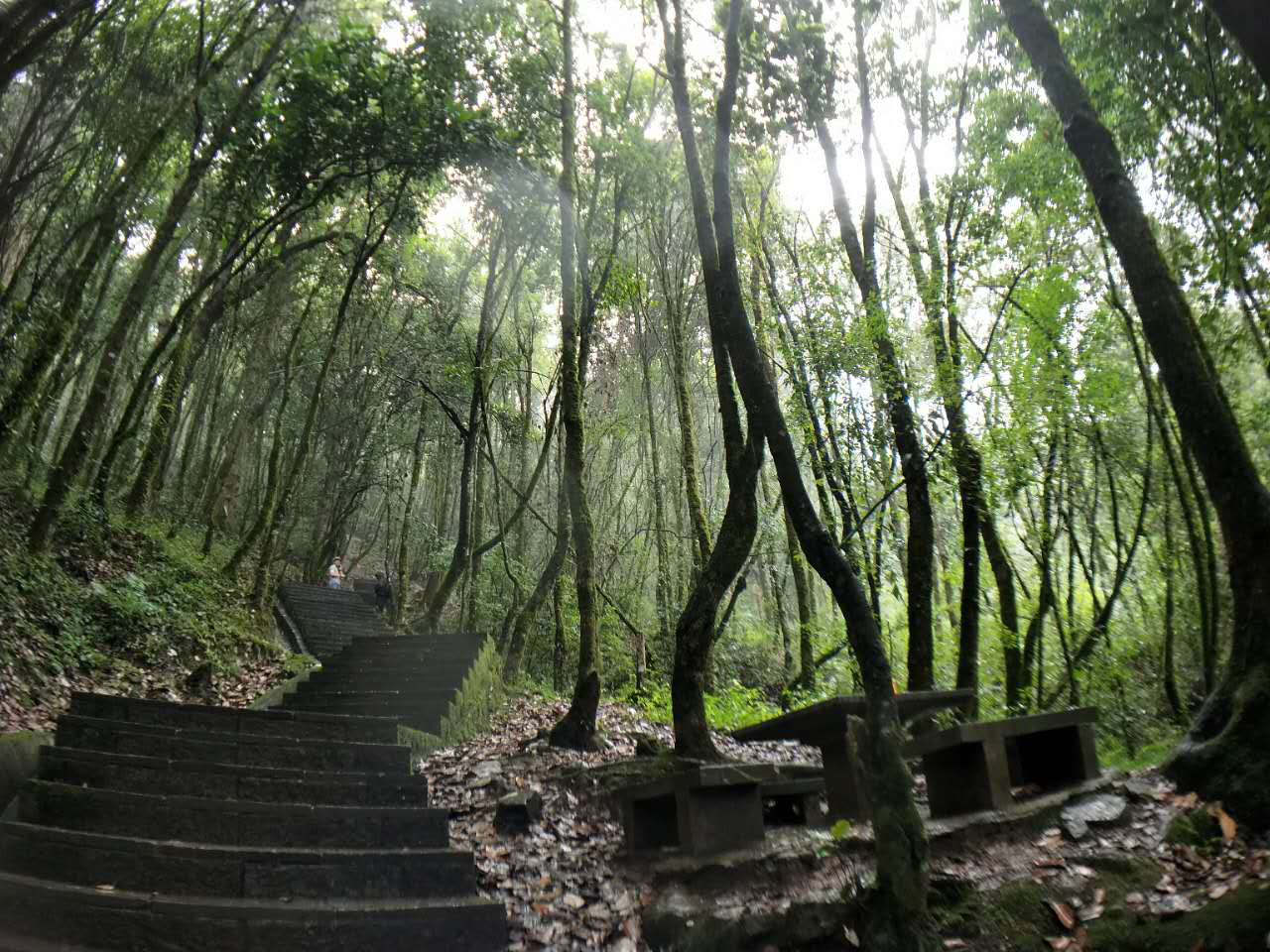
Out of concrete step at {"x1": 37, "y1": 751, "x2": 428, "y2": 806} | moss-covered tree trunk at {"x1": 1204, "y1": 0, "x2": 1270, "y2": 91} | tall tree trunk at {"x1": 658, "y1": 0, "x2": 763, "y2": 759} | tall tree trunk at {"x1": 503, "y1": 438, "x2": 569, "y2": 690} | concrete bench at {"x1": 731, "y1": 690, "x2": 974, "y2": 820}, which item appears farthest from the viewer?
tall tree trunk at {"x1": 503, "y1": 438, "x2": 569, "y2": 690}

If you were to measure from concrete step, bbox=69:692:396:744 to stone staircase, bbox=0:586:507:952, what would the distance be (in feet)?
0.05

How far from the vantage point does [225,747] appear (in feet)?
16.5

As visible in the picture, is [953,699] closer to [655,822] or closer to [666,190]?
[655,822]

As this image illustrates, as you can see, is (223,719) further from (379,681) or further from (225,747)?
(379,681)

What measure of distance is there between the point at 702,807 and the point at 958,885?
1362 mm

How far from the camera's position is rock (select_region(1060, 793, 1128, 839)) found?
12.9 feet

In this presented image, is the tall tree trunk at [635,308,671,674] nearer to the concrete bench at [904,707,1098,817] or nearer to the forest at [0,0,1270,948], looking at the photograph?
the forest at [0,0,1270,948]

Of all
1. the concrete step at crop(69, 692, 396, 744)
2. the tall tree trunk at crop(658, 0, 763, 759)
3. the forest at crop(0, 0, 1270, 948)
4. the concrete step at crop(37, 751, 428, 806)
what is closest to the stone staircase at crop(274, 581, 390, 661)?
the forest at crop(0, 0, 1270, 948)

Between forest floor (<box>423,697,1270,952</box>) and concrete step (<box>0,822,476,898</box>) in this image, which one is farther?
concrete step (<box>0,822,476,898</box>)

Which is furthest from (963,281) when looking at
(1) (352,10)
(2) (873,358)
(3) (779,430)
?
(1) (352,10)

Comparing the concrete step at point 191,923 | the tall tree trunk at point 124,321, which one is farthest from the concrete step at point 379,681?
the concrete step at point 191,923

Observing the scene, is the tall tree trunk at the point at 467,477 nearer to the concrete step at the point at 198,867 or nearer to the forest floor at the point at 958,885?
the forest floor at the point at 958,885

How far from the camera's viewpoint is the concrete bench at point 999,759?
4297mm

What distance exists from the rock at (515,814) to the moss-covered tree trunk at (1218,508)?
3.96m
